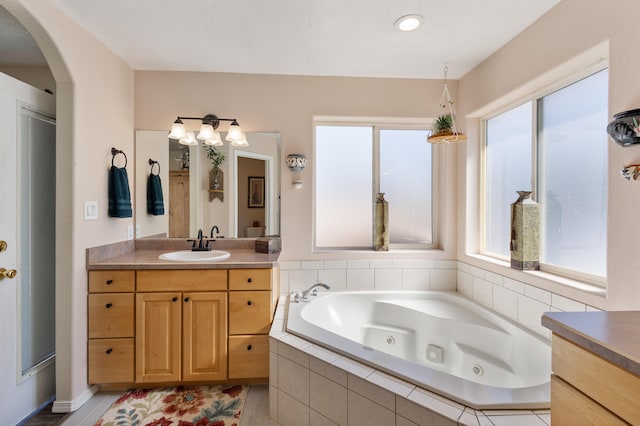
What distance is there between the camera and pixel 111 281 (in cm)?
182

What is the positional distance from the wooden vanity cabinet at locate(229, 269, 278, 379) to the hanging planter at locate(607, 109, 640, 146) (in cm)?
187

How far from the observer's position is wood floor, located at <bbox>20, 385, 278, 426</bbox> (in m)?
1.62

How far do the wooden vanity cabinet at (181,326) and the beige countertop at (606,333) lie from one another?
5.55ft

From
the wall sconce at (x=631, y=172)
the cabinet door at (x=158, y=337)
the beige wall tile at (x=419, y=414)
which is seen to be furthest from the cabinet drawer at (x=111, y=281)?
the wall sconce at (x=631, y=172)

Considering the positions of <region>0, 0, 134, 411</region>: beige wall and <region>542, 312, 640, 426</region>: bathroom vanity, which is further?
<region>0, 0, 134, 411</region>: beige wall

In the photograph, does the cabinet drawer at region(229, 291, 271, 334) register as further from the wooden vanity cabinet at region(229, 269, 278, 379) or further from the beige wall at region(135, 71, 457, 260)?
the beige wall at region(135, 71, 457, 260)

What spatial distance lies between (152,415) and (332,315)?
1.27 metres

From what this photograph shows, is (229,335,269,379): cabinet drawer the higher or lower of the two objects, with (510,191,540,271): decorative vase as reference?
lower

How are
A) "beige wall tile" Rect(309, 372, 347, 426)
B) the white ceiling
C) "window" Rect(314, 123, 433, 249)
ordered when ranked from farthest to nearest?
1. "window" Rect(314, 123, 433, 249)
2. the white ceiling
3. "beige wall tile" Rect(309, 372, 347, 426)

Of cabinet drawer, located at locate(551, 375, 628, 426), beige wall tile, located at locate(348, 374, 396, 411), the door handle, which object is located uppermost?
the door handle

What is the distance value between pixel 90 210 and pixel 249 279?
1.11 m

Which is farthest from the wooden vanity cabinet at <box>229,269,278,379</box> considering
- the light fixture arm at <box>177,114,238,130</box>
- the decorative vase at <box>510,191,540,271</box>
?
the decorative vase at <box>510,191,540,271</box>

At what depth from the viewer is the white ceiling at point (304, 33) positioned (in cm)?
156

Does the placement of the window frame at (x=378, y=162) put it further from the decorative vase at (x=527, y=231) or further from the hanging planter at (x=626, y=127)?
the hanging planter at (x=626, y=127)
